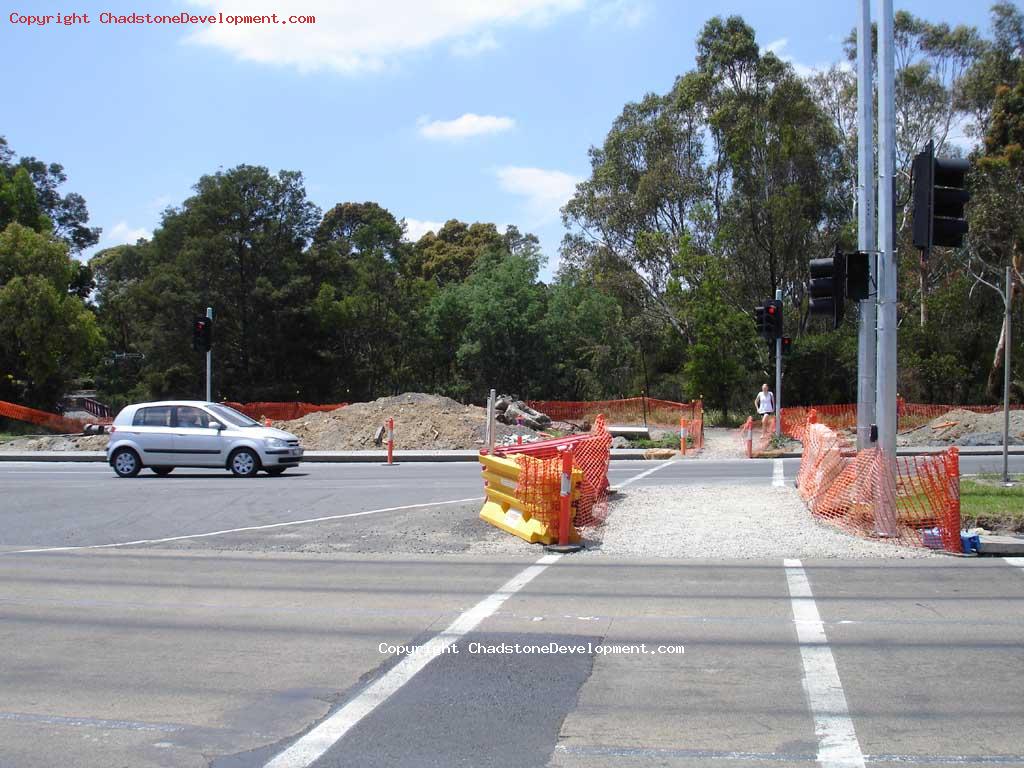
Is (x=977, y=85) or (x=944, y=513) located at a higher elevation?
(x=977, y=85)

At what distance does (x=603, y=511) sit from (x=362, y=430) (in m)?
21.2

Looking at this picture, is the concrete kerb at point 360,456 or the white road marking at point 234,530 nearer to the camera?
the white road marking at point 234,530

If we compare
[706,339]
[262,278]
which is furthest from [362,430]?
[262,278]

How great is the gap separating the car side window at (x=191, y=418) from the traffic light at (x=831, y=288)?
14.0 metres

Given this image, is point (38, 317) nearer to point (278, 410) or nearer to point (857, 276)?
point (278, 410)

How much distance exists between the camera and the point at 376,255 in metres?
57.2

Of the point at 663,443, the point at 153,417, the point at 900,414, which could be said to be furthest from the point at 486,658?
the point at 900,414

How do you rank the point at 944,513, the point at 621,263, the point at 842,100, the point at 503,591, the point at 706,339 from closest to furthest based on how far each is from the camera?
1. the point at 503,591
2. the point at 944,513
3. the point at 706,339
4. the point at 842,100
5. the point at 621,263

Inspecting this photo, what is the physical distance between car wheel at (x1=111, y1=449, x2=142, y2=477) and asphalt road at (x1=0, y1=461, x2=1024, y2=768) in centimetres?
928

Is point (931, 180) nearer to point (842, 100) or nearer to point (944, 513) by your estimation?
point (944, 513)

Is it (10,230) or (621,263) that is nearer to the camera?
(10,230)

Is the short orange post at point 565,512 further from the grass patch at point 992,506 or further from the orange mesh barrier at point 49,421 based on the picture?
the orange mesh barrier at point 49,421

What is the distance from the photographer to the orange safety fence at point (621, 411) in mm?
40531

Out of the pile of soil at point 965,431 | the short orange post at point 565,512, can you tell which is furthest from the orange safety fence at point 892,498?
the pile of soil at point 965,431
